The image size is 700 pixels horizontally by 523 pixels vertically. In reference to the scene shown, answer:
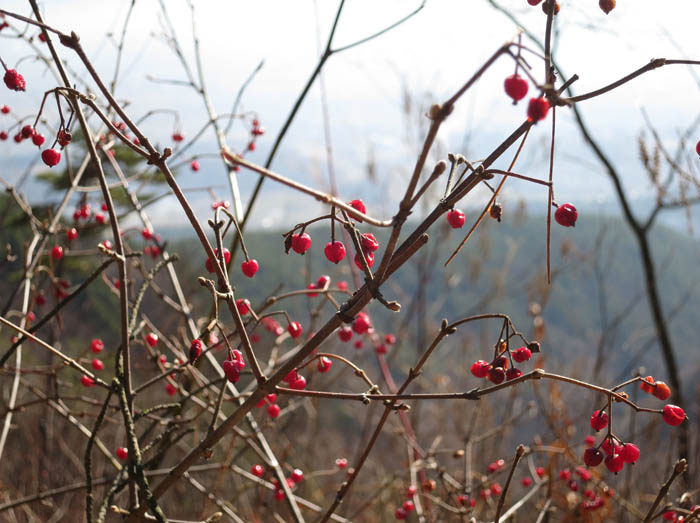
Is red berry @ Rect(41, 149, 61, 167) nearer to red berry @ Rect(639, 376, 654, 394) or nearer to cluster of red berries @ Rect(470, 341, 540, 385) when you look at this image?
cluster of red berries @ Rect(470, 341, 540, 385)

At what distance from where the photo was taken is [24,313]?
1738 mm

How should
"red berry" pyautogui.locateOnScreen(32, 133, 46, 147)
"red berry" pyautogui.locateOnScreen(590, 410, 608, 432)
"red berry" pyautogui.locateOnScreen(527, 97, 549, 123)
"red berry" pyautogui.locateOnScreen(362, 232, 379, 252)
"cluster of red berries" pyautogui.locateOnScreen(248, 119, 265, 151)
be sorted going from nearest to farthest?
"red berry" pyautogui.locateOnScreen(527, 97, 549, 123), "red berry" pyautogui.locateOnScreen(362, 232, 379, 252), "red berry" pyautogui.locateOnScreen(590, 410, 608, 432), "red berry" pyautogui.locateOnScreen(32, 133, 46, 147), "cluster of red berries" pyautogui.locateOnScreen(248, 119, 265, 151)

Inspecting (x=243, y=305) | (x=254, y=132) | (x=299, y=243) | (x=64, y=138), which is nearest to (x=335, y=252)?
(x=299, y=243)

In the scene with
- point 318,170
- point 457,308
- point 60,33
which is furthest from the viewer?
point 457,308

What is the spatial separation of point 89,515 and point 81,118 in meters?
0.72

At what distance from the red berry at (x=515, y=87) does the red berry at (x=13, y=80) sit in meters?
0.85

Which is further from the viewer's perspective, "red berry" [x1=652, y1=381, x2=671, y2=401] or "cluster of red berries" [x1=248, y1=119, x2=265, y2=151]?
"cluster of red berries" [x1=248, y1=119, x2=265, y2=151]

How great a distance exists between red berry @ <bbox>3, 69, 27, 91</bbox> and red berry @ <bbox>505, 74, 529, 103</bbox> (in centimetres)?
85

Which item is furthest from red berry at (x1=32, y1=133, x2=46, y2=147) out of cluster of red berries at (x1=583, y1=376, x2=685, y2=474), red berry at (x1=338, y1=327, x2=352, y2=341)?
cluster of red berries at (x1=583, y1=376, x2=685, y2=474)

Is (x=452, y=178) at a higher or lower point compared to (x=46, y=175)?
lower

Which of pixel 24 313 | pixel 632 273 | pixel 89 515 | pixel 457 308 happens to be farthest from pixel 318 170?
pixel 632 273

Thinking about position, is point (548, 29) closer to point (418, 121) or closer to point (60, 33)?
point (60, 33)

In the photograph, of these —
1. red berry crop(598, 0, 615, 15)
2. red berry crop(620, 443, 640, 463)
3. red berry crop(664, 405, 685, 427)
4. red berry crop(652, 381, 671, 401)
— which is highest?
red berry crop(598, 0, 615, 15)

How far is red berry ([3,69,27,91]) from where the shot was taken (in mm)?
1074
